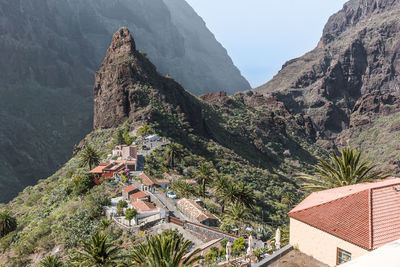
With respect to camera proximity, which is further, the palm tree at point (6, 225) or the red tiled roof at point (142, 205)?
the palm tree at point (6, 225)

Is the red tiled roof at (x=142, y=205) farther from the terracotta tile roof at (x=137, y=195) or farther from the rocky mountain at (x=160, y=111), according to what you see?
the rocky mountain at (x=160, y=111)

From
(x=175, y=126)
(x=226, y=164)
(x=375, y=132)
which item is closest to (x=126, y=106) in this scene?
(x=175, y=126)

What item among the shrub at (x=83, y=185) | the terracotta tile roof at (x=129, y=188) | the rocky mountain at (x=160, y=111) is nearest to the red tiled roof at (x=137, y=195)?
the terracotta tile roof at (x=129, y=188)

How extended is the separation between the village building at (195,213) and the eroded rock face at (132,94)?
43.6 m

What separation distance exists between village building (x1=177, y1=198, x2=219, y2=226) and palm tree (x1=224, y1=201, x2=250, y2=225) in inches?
82.3

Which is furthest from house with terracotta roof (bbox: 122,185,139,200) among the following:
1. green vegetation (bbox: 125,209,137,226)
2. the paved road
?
green vegetation (bbox: 125,209,137,226)

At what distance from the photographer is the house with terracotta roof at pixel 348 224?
11914 mm

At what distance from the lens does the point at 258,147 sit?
116m

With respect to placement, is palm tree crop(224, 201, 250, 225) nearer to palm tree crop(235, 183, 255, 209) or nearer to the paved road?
palm tree crop(235, 183, 255, 209)

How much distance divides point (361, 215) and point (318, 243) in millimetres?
2317

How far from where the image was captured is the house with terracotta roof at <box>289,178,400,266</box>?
11.9 m

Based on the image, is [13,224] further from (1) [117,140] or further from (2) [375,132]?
(2) [375,132]

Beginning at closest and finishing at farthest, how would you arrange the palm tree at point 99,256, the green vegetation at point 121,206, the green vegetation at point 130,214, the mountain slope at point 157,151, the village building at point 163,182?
the palm tree at point 99,256
the green vegetation at point 130,214
the green vegetation at point 121,206
the mountain slope at point 157,151
the village building at point 163,182

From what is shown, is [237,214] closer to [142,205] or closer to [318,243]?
[142,205]
